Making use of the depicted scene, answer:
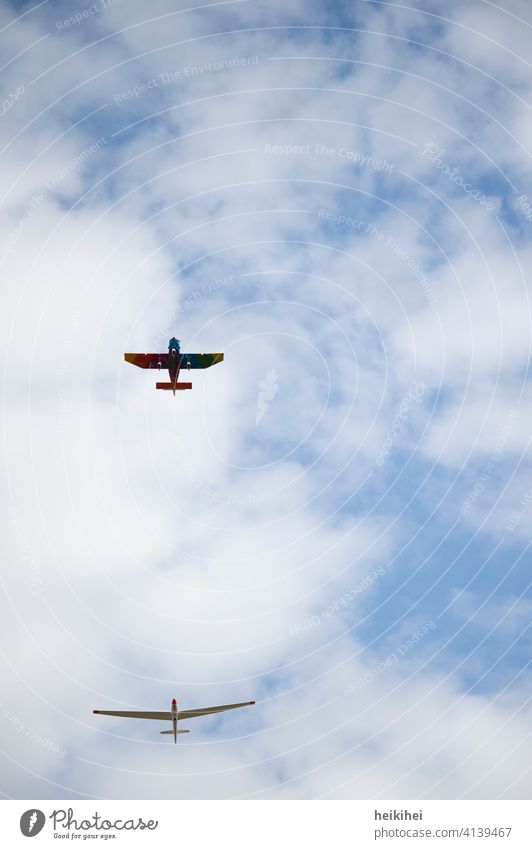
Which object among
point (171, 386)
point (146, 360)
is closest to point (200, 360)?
point (171, 386)

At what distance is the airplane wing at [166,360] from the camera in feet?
299

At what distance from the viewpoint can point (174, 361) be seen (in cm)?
8919

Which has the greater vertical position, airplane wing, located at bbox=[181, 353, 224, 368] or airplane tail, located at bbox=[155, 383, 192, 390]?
airplane wing, located at bbox=[181, 353, 224, 368]

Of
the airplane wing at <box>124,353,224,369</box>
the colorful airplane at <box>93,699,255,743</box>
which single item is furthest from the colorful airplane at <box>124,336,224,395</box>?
the colorful airplane at <box>93,699,255,743</box>

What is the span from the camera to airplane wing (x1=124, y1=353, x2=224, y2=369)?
299 ft

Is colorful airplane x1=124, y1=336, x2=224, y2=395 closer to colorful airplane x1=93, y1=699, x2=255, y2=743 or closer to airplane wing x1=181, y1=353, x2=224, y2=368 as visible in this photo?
→ airplane wing x1=181, y1=353, x2=224, y2=368

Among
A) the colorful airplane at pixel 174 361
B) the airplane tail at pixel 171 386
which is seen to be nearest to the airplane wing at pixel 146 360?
the colorful airplane at pixel 174 361

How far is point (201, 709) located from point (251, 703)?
1105 centimetres

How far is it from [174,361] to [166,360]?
2290 mm
